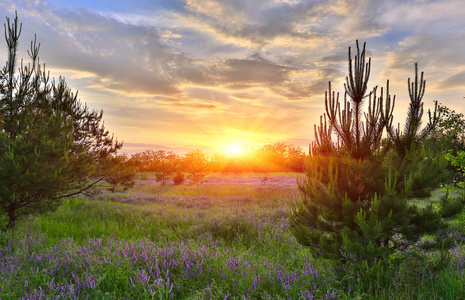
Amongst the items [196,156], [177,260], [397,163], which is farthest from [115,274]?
[196,156]

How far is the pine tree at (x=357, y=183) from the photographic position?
12.2 ft

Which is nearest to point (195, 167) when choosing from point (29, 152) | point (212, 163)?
point (212, 163)

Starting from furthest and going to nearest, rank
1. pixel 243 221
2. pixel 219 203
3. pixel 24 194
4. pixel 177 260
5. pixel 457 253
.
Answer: pixel 219 203, pixel 243 221, pixel 24 194, pixel 457 253, pixel 177 260

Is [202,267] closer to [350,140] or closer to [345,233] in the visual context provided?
[345,233]

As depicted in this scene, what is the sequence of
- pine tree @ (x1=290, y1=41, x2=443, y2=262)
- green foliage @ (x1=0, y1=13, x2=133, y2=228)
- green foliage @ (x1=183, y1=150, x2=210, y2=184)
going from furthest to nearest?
green foliage @ (x1=183, y1=150, x2=210, y2=184) → green foliage @ (x1=0, y1=13, x2=133, y2=228) → pine tree @ (x1=290, y1=41, x2=443, y2=262)

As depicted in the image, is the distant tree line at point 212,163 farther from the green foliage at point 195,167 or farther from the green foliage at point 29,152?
the green foliage at point 29,152

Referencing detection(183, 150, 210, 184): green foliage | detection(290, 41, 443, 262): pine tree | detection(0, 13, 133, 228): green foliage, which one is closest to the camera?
detection(290, 41, 443, 262): pine tree

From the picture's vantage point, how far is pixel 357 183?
13.1 feet

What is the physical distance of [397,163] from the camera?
4105 mm

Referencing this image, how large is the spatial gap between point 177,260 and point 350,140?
3.01 m

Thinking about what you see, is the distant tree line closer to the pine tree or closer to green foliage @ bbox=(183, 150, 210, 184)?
green foliage @ bbox=(183, 150, 210, 184)

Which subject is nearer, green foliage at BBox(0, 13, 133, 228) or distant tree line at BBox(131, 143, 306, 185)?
green foliage at BBox(0, 13, 133, 228)

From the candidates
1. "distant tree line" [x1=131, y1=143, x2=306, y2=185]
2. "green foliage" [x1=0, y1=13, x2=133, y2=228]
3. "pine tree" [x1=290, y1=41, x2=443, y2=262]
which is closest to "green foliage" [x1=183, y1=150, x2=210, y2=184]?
"distant tree line" [x1=131, y1=143, x2=306, y2=185]

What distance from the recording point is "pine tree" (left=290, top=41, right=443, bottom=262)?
372cm
